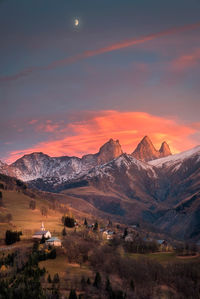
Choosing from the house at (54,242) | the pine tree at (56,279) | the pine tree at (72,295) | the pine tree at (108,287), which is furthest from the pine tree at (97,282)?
the house at (54,242)

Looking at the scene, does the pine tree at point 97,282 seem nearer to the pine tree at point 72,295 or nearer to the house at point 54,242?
A: the pine tree at point 72,295

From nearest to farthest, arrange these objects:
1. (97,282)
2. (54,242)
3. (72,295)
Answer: (72,295) → (97,282) → (54,242)

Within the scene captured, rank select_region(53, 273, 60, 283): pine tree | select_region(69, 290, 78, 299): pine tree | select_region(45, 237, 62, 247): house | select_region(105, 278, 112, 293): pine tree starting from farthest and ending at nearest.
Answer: select_region(45, 237, 62, 247): house < select_region(53, 273, 60, 283): pine tree < select_region(105, 278, 112, 293): pine tree < select_region(69, 290, 78, 299): pine tree

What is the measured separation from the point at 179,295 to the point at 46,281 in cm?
3567

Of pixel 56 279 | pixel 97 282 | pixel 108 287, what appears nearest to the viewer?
pixel 108 287

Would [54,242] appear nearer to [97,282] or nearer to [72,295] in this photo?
[97,282]

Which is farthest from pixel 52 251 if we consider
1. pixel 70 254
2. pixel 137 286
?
pixel 137 286

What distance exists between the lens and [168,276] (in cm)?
10362

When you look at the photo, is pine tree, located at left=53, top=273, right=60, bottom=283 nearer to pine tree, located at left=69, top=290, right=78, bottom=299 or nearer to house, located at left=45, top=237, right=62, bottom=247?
pine tree, located at left=69, top=290, right=78, bottom=299

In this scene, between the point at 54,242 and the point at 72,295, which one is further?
the point at 54,242

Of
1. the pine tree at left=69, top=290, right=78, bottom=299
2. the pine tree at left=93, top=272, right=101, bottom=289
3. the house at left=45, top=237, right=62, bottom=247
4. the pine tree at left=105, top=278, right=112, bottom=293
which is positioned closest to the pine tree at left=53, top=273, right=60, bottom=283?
the pine tree at left=93, top=272, right=101, bottom=289

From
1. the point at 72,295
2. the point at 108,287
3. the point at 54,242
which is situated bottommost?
the point at 72,295

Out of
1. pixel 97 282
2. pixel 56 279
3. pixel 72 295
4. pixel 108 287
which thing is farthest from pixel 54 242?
pixel 72 295

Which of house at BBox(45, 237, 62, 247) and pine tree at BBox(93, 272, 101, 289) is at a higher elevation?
house at BBox(45, 237, 62, 247)
